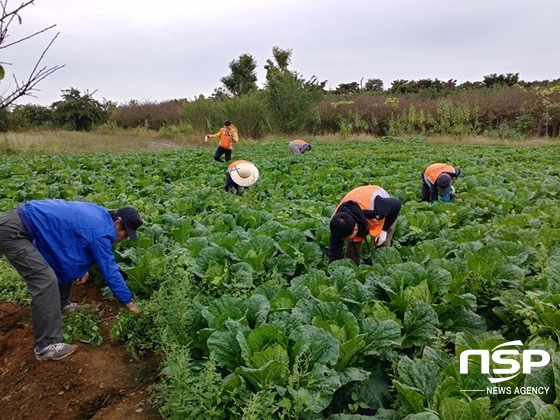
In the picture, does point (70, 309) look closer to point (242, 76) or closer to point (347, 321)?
point (347, 321)

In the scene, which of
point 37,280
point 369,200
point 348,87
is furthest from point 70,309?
point 348,87

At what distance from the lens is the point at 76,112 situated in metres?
29.7

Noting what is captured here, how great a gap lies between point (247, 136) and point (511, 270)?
85.3ft

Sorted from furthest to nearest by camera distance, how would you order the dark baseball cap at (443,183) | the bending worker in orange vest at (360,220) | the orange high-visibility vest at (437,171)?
the orange high-visibility vest at (437,171), the dark baseball cap at (443,183), the bending worker in orange vest at (360,220)

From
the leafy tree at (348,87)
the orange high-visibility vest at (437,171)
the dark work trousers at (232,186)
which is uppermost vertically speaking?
the leafy tree at (348,87)

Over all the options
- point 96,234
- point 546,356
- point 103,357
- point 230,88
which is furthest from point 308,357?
point 230,88

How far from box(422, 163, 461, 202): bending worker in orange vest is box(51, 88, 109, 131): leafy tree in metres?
28.1

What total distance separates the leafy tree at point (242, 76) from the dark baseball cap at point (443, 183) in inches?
1343

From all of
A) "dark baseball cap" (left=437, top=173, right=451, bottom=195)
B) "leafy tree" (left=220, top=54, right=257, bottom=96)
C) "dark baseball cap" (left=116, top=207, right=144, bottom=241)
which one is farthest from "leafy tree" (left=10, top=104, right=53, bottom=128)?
"dark baseball cap" (left=116, top=207, right=144, bottom=241)

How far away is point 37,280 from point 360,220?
274 cm

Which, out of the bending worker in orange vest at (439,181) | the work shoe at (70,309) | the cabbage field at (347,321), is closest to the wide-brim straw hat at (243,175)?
the cabbage field at (347,321)

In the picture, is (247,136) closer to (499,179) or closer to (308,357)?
(499,179)

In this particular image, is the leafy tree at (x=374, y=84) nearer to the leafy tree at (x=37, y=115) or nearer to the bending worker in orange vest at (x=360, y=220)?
the leafy tree at (x=37, y=115)

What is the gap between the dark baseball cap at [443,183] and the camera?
22.0 ft
